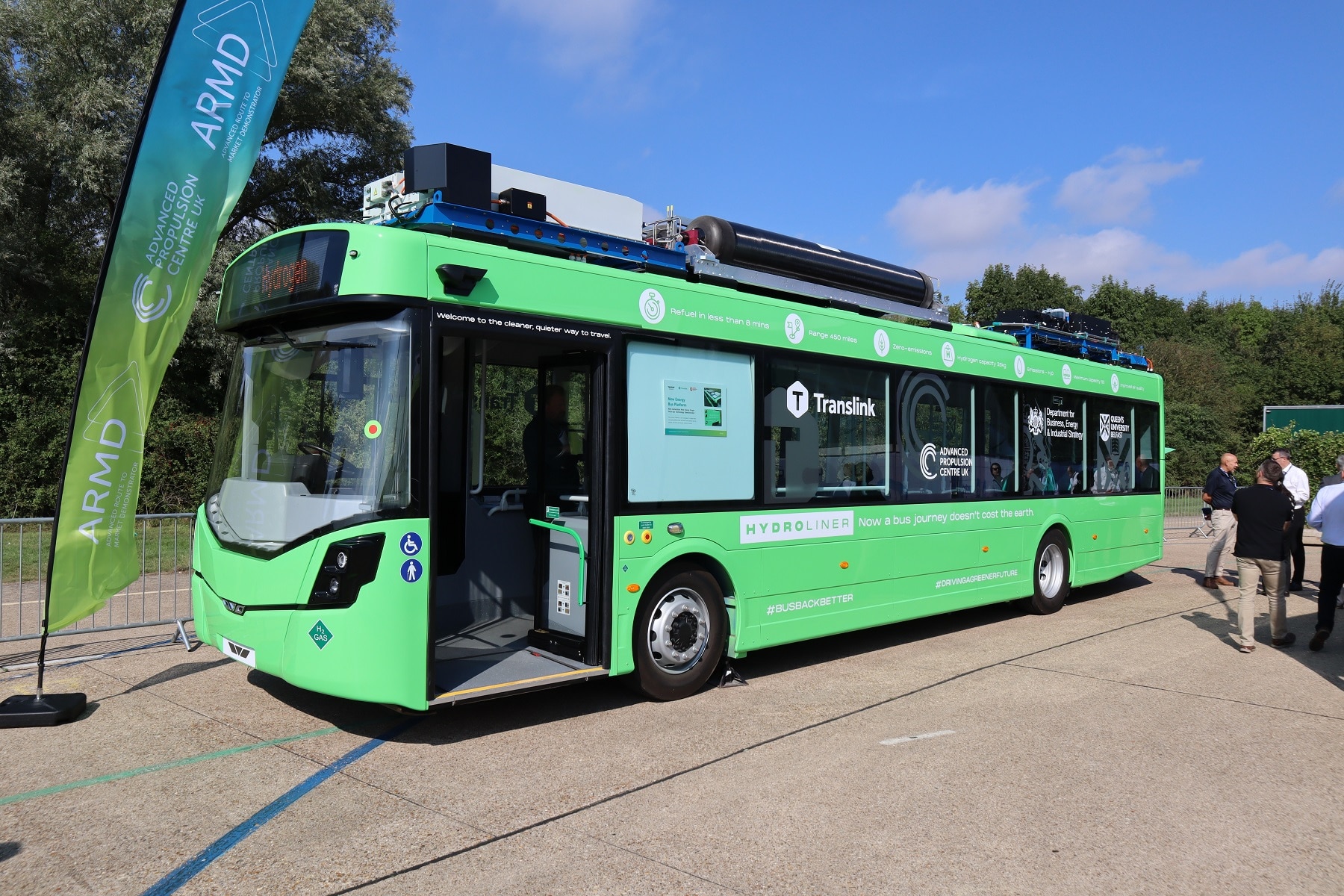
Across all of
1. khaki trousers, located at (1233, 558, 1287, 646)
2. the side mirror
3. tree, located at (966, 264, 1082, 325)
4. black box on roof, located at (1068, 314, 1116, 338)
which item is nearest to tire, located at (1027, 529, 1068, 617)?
khaki trousers, located at (1233, 558, 1287, 646)

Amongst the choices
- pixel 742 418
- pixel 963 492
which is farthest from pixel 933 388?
pixel 742 418

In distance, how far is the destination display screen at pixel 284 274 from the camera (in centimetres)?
561

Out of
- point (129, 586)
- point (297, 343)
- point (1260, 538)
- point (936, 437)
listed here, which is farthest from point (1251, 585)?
point (129, 586)

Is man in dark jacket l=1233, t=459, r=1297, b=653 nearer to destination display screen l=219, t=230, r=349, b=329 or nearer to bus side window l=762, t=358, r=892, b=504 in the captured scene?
bus side window l=762, t=358, r=892, b=504

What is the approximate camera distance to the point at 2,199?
1825 centimetres

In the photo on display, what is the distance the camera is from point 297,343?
19.5ft

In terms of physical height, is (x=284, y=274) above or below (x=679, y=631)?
above

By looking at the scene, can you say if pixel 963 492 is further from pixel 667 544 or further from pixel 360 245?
pixel 360 245

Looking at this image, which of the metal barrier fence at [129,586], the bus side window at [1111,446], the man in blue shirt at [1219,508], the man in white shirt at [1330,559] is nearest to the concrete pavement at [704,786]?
the man in white shirt at [1330,559]

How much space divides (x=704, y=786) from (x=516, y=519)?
3.42m

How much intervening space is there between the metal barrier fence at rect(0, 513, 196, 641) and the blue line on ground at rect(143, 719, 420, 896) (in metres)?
4.23

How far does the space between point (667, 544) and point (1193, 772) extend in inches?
138

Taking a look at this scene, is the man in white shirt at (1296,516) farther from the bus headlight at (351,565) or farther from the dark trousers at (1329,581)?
the bus headlight at (351,565)

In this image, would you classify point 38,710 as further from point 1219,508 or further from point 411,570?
point 1219,508
